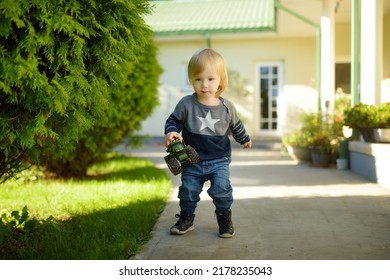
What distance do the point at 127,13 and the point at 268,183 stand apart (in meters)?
2.89

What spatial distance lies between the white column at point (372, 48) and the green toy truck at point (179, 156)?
11.7 feet

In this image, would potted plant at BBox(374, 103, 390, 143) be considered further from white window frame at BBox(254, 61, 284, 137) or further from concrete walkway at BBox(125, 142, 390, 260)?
white window frame at BBox(254, 61, 284, 137)

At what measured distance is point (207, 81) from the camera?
2.79 meters

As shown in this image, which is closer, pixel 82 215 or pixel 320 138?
pixel 82 215

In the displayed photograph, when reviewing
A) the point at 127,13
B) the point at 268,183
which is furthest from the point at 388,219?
the point at 127,13

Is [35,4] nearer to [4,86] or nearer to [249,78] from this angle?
[4,86]

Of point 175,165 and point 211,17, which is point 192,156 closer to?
point 175,165

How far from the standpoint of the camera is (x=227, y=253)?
2.44 metres

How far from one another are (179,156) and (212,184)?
14.2 inches

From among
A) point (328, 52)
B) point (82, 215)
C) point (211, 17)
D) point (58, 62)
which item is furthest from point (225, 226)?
point (211, 17)

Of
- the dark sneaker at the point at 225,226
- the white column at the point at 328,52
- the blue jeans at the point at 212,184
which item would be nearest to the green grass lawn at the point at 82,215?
the blue jeans at the point at 212,184

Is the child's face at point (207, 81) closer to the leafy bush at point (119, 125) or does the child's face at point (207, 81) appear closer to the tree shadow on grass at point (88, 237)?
the tree shadow on grass at point (88, 237)

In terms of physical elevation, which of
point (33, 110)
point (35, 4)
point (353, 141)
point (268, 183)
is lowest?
point (268, 183)
